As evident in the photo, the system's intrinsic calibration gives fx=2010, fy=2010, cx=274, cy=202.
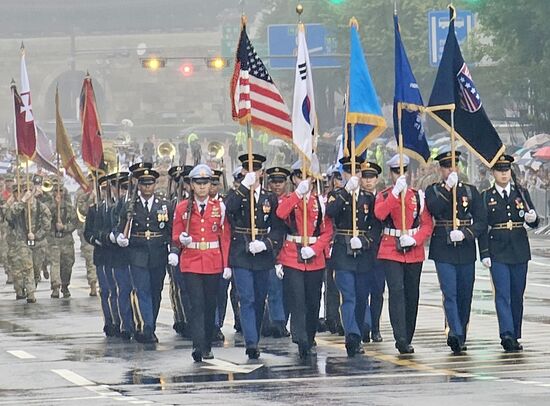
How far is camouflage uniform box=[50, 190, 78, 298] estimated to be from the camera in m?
26.7

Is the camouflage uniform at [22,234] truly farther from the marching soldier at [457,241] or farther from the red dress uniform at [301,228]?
the marching soldier at [457,241]

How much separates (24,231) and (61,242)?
56 cm

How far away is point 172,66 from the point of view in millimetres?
119688

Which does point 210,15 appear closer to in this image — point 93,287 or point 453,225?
point 93,287

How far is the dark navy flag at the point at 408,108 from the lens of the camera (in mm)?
18422

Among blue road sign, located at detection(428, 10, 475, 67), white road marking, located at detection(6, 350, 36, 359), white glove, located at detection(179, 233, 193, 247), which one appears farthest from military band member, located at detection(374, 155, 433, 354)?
blue road sign, located at detection(428, 10, 475, 67)

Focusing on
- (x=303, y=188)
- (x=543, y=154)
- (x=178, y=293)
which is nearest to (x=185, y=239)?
(x=303, y=188)

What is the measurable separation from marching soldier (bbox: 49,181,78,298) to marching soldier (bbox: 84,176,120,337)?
4675 mm

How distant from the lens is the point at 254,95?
1867 centimetres

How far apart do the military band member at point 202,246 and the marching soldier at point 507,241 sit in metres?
2.34

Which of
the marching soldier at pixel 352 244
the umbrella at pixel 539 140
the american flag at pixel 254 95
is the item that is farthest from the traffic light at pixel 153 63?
the marching soldier at pixel 352 244

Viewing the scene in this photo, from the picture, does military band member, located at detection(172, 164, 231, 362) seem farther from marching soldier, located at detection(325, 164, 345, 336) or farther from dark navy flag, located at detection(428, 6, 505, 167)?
dark navy flag, located at detection(428, 6, 505, 167)

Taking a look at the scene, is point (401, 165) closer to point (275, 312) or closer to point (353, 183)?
point (353, 183)

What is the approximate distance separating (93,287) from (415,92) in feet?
29.9
